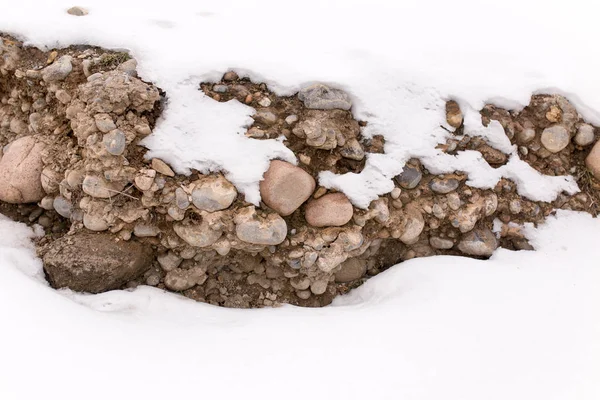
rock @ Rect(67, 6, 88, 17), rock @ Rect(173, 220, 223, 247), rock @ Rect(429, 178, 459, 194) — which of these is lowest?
rock @ Rect(173, 220, 223, 247)

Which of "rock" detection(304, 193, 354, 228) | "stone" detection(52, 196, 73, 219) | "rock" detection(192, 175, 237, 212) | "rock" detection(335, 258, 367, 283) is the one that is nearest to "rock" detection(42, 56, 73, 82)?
"stone" detection(52, 196, 73, 219)

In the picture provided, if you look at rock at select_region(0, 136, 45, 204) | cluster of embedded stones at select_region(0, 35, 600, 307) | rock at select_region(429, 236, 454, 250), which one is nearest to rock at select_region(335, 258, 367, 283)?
cluster of embedded stones at select_region(0, 35, 600, 307)

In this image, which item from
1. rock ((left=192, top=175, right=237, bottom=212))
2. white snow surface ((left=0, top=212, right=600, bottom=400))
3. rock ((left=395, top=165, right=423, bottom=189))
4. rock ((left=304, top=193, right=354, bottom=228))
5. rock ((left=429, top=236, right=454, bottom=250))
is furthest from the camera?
rock ((left=429, top=236, right=454, bottom=250))

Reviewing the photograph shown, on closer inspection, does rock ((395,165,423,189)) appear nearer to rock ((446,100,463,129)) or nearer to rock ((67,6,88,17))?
rock ((446,100,463,129))

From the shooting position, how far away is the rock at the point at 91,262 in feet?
6.50

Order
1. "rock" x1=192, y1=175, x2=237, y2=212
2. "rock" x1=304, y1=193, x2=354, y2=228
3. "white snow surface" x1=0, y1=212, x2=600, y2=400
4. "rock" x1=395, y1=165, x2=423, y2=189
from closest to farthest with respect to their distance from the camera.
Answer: "white snow surface" x1=0, y1=212, x2=600, y2=400
"rock" x1=192, y1=175, x2=237, y2=212
"rock" x1=304, y1=193, x2=354, y2=228
"rock" x1=395, y1=165, x2=423, y2=189

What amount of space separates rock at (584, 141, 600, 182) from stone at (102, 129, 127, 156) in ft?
7.86

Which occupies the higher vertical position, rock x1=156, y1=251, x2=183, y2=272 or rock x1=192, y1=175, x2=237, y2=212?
rock x1=192, y1=175, x2=237, y2=212

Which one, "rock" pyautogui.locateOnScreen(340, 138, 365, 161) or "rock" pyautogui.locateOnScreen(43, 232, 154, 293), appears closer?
"rock" pyautogui.locateOnScreen(43, 232, 154, 293)

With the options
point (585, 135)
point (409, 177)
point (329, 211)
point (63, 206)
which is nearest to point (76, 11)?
point (63, 206)

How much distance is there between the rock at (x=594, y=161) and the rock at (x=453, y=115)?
0.76 metres

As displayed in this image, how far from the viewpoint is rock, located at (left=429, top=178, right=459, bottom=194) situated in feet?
7.35

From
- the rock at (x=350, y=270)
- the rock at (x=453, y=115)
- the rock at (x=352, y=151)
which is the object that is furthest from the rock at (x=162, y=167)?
the rock at (x=453, y=115)

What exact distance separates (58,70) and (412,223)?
1914 millimetres
